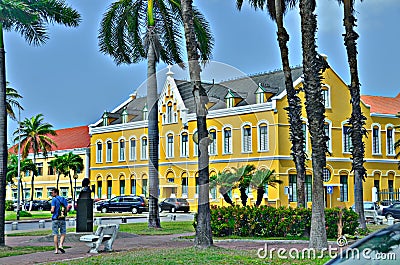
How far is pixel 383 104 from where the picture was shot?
204ft

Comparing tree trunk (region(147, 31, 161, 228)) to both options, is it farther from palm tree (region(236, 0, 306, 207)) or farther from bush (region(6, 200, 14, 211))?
bush (region(6, 200, 14, 211))

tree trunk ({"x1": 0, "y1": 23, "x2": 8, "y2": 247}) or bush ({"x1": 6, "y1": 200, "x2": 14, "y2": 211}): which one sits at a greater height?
tree trunk ({"x1": 0, "y1": 23, "x2": 8, "y2": 247})

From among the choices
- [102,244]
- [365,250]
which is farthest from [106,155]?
[365,250]

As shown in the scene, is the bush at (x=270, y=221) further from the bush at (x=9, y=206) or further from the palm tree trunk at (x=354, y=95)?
the bush at (x=9, y=206)

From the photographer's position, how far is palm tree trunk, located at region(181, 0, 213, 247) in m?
17.6

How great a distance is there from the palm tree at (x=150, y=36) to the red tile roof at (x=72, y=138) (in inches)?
1638

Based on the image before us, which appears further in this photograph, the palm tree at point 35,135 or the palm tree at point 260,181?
the palm tree at point 35,135

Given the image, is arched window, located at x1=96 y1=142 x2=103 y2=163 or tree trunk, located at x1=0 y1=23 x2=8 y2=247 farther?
arched window, located at x1=96 y1=142 x2=103 y2=163

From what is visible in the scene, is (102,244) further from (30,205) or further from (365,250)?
(30,205)

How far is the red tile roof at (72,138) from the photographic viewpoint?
2945 inches

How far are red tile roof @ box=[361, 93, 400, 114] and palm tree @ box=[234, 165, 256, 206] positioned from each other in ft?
112

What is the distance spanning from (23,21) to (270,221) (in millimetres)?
10327

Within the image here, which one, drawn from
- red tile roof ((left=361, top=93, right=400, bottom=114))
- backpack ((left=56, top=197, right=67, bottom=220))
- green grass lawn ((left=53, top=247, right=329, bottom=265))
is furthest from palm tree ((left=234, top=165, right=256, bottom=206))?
red tile roof ((left=361, top=93, right=400, bottom=114))

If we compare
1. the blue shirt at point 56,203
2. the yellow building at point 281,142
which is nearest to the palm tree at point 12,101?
the yellow building at point 281,142
